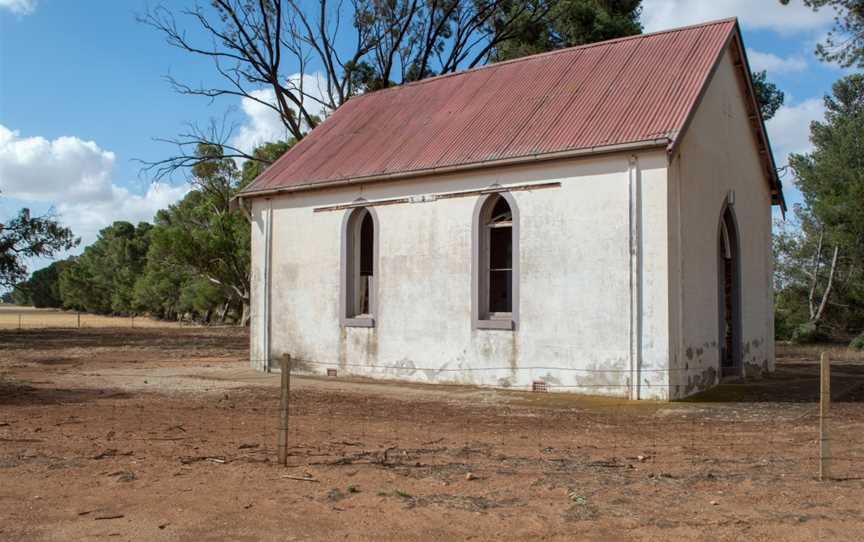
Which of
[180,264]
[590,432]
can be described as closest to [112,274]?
[180,264]

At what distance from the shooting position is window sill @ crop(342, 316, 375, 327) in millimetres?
16562

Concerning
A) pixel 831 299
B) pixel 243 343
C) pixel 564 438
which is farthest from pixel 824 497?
pixel 831 299

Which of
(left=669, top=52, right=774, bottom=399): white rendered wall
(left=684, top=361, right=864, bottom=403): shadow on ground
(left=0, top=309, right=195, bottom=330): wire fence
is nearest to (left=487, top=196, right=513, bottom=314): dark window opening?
(left=669, top=52, right=774, bottom=399): white rendered wall

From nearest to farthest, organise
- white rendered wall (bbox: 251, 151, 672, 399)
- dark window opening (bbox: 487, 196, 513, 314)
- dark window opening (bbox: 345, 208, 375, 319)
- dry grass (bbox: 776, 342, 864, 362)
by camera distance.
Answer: white rendered wall (bbox: 251, 151, 672, 399) → dark window opening (bbox: 487, 196, 513, 314) → dark window opening (bbox: 345, 208, 375, 319) → dry grass (bbox: 776, 342, 864, 362)

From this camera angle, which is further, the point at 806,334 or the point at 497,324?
the point at 806,334

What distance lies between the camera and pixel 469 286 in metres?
15.2

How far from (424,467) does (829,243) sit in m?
33.6

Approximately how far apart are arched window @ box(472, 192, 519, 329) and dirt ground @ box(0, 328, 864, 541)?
1601 millimetres

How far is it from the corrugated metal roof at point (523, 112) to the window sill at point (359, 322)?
9.89ft

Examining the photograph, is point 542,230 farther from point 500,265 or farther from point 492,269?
point 500,265

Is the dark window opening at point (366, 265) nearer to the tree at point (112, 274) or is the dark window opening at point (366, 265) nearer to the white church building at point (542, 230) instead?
the white church building at point (542, 230)

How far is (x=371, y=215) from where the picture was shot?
1686 centimetres

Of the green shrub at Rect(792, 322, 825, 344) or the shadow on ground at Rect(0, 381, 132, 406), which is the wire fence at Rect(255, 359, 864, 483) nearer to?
the shadow on ground at Rect(0, 381, 132, 406)

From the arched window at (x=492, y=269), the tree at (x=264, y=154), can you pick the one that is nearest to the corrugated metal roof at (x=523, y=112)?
the arched window at (x=492, y=269)
